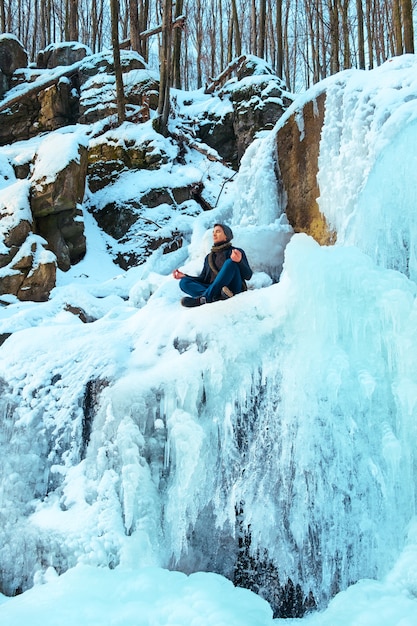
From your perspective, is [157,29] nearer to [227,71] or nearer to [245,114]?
[227,71]

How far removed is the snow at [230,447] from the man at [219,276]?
0.93 ft

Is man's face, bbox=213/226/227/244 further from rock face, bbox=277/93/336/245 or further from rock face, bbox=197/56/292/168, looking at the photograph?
rock face, bbox=197/56/292/168

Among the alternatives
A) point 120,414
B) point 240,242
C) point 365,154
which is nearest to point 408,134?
point 365,154

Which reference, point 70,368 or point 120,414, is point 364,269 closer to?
point 120,414

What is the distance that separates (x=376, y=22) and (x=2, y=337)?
16.4 metres

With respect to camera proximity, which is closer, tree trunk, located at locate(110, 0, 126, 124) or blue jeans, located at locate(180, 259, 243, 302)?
blue jeans, located at locate(180, 259, 243, 302)

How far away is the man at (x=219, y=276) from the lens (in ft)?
13.7

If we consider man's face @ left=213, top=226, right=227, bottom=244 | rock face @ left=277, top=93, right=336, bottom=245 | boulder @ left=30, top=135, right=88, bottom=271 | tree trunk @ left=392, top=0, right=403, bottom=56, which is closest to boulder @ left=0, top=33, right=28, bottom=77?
boulder @ left=30, top=135, right=88, bottom=271

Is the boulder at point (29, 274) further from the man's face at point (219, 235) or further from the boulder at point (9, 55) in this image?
the boulder at point (9, 55)

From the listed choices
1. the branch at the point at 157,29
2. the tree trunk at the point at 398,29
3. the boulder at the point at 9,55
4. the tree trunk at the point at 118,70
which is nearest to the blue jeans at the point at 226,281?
the tree trunk at the point at 398,29

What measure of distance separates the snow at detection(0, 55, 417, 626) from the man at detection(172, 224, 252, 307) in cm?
28

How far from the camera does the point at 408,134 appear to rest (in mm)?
4090

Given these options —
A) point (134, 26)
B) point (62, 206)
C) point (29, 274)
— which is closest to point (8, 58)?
point (134, 26)

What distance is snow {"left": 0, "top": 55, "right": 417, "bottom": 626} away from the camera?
105 inches
